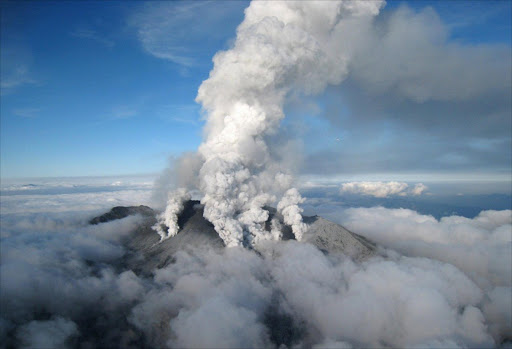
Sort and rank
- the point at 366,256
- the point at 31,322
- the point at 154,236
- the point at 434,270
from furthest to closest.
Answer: the point at 154,236 < the point at 366,256 < the point at 434,270 < the point at 31,322

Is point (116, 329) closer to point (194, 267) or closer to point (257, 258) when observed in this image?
point (194, 267)

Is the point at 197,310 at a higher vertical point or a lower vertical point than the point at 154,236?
lower

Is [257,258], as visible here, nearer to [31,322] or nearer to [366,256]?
[366,256]

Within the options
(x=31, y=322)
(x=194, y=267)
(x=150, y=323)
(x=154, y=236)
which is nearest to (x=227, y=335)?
(x=150, y=323)

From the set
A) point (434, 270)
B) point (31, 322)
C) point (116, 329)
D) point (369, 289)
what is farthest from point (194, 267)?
point (434, 270)

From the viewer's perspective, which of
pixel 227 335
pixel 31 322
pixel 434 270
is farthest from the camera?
pixel 434 270

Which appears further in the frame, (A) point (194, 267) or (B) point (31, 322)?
(A) point (194, 267)

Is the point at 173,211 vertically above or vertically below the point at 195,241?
above

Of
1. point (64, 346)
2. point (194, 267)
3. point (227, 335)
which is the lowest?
point (64, 346)

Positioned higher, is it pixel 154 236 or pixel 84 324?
pixel 154 236
